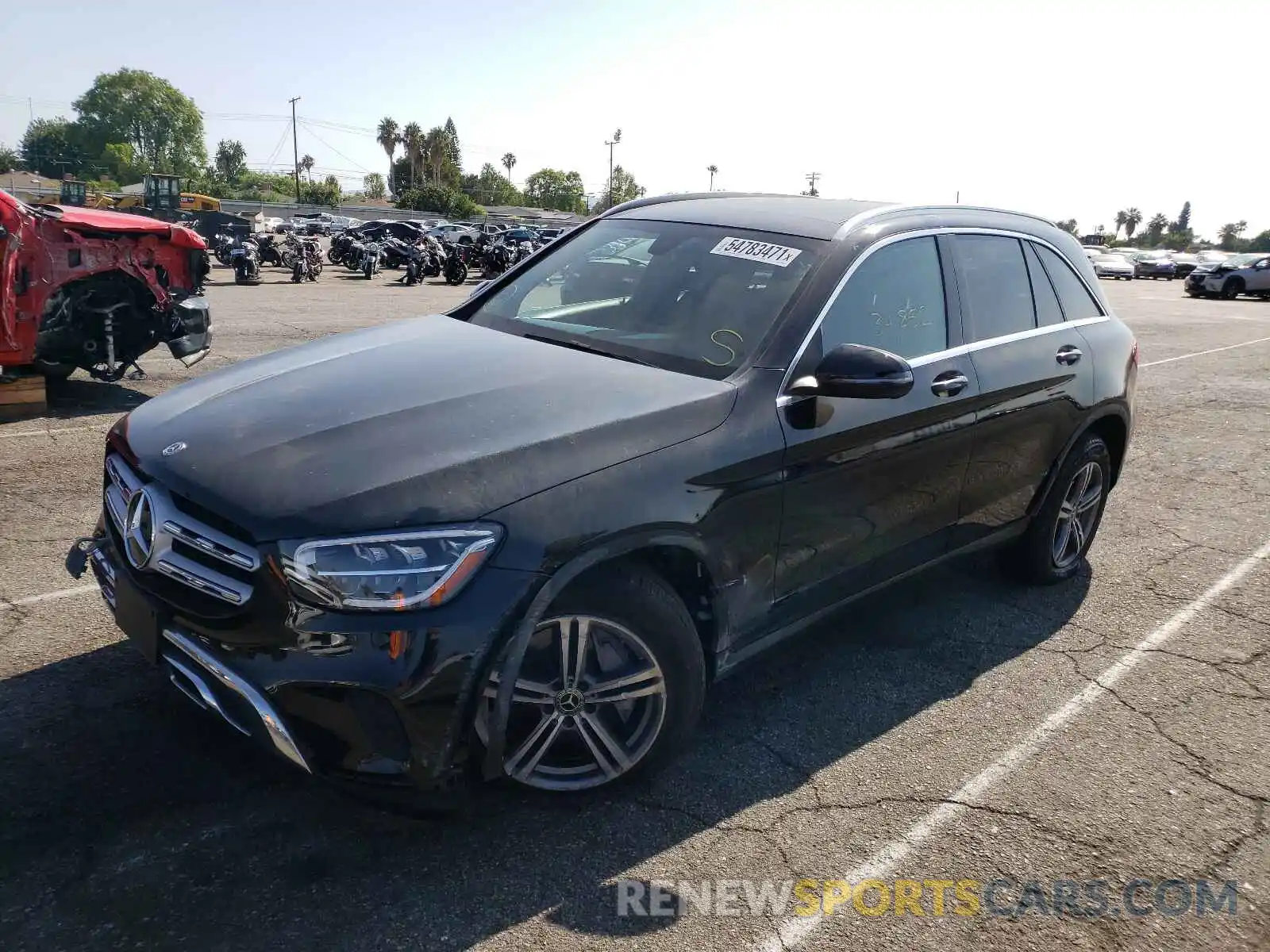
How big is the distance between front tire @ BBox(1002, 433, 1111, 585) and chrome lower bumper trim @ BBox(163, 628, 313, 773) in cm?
364

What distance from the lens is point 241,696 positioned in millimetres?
2439

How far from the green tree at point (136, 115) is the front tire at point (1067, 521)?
17511 cm

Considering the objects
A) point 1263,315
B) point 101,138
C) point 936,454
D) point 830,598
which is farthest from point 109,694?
point 101,138

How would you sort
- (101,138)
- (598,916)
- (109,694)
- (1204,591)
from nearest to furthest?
(598,916) < (109,694) < (1204,591) < (101,138)

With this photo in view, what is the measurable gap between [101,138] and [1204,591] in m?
184

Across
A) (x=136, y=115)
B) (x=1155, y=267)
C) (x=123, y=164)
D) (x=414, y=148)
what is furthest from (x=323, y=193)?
(x=1155, y=267)

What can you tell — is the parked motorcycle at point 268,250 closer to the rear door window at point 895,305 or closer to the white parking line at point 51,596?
the white parking line at point 51,596

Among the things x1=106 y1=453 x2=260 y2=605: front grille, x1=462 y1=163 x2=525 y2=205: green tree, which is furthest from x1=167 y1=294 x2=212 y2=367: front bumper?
x1=462 y1=163 x2=525 y2=205: green tree

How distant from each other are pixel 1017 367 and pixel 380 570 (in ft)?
9.83

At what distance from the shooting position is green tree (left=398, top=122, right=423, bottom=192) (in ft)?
424

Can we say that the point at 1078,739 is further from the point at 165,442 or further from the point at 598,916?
the point at 165,442

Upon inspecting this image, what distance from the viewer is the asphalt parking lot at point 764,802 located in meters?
2.52

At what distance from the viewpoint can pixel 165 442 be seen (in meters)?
2.87

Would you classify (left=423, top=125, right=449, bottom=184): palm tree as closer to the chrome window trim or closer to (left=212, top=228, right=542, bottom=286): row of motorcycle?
(left=212, top=228, right=542, bottom=286): row of motorcycle
